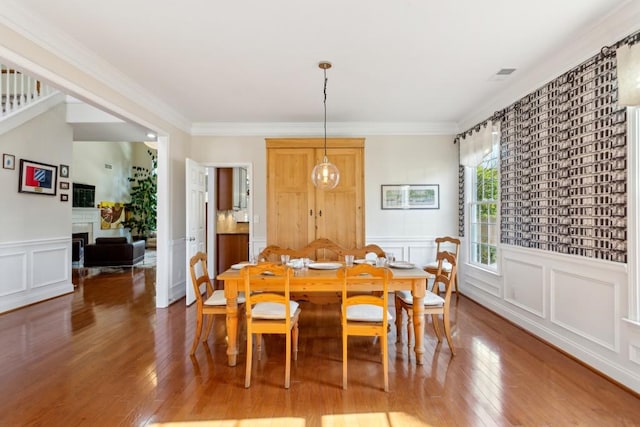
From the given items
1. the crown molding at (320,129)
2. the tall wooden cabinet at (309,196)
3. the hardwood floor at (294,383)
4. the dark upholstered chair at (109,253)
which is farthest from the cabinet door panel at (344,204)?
the dark upholstered chair at (109,253)

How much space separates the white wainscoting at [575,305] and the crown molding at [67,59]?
4.68 meters

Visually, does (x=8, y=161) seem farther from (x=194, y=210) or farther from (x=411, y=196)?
(x=411, y=196)

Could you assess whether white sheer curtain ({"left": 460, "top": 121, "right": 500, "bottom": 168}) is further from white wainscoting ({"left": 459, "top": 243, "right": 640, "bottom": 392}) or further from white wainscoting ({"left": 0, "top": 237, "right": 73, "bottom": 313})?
white wainscoting ({"left": 0, "top": 237, "right": 73, "bottom": 313})

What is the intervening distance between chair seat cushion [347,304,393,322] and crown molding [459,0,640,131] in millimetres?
2748

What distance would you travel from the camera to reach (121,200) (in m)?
10.8

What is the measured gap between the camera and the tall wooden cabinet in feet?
15.8

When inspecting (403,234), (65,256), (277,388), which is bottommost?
(277,388)

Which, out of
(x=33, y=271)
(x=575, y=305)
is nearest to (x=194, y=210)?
(x=33, y=271)

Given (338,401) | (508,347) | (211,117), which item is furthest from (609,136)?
(211,117)

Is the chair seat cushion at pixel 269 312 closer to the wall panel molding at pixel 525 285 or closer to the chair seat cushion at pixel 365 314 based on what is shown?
the chair seat cushion at pixel 365 314

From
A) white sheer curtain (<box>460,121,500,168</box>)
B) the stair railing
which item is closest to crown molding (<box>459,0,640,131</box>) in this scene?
white sheer curtain (<box>460,121,500,168</box>)

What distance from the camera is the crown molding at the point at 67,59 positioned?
238 cm

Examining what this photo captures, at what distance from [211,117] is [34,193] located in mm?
2700

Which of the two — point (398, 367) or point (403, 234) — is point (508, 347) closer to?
point (398, 367)
